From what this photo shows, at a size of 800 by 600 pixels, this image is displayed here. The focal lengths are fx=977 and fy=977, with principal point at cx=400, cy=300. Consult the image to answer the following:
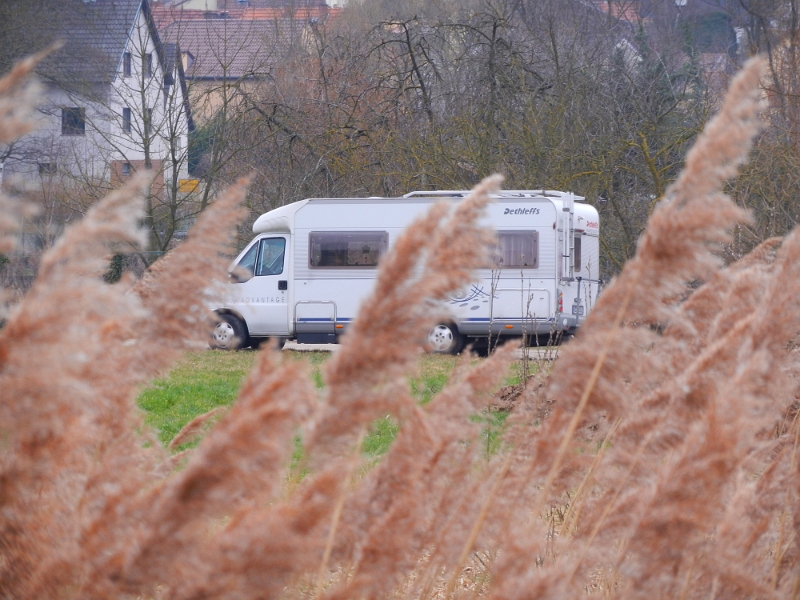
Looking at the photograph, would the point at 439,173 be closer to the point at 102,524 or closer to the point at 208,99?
A: the point at 208,99

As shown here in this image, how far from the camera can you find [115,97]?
64.0 feet

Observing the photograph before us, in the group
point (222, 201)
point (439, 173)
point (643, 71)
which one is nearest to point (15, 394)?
point (222, 201)

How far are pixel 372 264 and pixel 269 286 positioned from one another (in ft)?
5.86

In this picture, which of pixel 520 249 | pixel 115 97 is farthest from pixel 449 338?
pixel 115 97

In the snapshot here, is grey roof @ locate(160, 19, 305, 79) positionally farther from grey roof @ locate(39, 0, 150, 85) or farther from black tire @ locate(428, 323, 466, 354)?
black tire @ locate(428, 323, 466, 354)

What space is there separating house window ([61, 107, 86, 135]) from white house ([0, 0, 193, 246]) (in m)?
0.02

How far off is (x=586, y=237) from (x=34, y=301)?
15.0 meters

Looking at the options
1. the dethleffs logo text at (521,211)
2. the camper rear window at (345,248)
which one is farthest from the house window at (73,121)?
the dethleffs logo text at (521,211)

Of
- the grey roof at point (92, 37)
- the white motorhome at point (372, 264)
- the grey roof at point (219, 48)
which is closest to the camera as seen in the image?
the white motorhome at point (372, 264)

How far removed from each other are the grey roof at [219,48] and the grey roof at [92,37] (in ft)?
3.03

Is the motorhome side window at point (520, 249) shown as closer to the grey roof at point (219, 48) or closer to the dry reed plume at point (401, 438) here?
the grey roof at point (219, 48)

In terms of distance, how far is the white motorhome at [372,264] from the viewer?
15578 mm

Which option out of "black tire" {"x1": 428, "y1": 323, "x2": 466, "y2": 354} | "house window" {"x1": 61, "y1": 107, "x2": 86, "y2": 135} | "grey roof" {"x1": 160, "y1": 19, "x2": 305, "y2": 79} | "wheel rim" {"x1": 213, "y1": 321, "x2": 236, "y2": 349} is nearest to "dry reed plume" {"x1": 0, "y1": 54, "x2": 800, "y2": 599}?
"black tire" {"x1": 428, "y1": 323, "x2": 466, "y2": 354}

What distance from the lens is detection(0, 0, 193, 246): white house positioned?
18344mm
